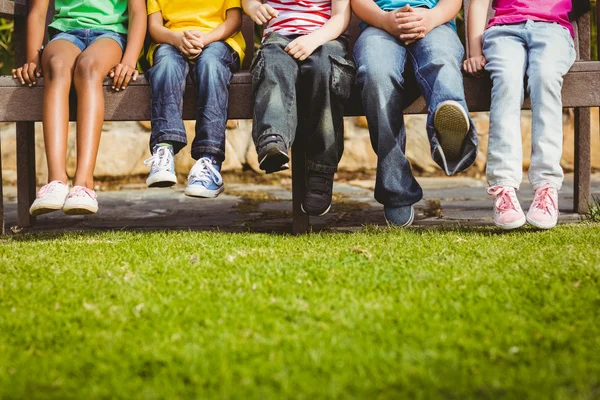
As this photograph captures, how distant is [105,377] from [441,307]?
81cm

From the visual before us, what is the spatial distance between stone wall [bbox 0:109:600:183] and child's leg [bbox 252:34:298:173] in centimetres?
270

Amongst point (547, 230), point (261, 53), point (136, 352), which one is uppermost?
point (261, 53)

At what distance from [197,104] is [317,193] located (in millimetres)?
612

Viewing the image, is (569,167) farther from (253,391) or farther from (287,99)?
(253,391)

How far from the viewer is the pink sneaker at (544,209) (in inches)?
99.0

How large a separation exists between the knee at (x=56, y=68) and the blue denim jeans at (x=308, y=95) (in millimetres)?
779

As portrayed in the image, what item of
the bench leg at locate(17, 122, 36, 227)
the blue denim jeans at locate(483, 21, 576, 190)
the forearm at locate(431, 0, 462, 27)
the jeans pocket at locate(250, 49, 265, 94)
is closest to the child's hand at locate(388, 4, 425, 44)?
the forearm at locate(431, 0, 462, 27)

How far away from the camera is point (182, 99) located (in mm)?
2760

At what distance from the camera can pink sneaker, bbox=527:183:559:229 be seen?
2.52 metres

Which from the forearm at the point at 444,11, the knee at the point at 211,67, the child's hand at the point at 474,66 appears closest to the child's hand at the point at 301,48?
the knee at the point at 211,67

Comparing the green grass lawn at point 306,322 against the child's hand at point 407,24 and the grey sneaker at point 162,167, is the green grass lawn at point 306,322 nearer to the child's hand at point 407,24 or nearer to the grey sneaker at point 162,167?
the grey sneaker at point 162,167

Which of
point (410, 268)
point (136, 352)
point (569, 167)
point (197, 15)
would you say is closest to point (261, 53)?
point (197, 15)

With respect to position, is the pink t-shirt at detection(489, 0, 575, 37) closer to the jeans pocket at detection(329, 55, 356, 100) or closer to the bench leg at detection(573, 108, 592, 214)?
the bench leg at detection(573, 108, 592, 214)

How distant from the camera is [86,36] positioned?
3.05 meters
